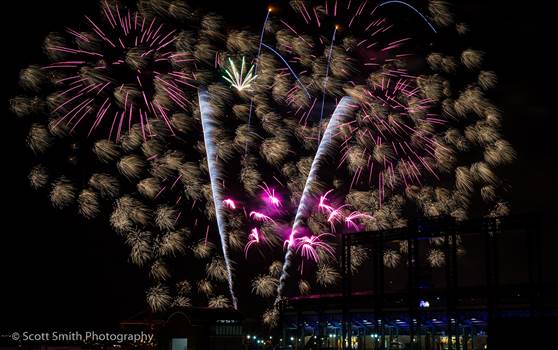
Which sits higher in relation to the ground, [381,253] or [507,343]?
[381,253]

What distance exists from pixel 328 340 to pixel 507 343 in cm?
3433

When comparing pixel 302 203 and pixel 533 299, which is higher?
pixel 302 203

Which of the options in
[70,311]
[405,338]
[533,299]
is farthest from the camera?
[70,311]

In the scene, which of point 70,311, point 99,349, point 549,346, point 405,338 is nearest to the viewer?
point 549,346

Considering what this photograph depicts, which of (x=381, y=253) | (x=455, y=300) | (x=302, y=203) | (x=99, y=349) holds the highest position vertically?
(x=302, y=203)

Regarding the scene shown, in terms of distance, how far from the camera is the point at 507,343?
2961 centimetres

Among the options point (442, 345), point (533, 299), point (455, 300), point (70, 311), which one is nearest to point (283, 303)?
point (442, 345)

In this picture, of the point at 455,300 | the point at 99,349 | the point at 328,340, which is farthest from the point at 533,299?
the point at 99,349

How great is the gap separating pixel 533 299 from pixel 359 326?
2587cm

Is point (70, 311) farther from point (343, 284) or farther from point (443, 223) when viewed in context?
point (443, 223)

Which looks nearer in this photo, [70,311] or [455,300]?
[455,300]

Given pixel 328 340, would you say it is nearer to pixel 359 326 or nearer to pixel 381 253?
pixel 359 326

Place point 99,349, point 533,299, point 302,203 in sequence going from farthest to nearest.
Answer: point 99,349, point 302,203, point 533,299

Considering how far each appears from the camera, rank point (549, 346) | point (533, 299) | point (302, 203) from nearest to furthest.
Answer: point (549, 346), point (533, 299), point (302, 203)
